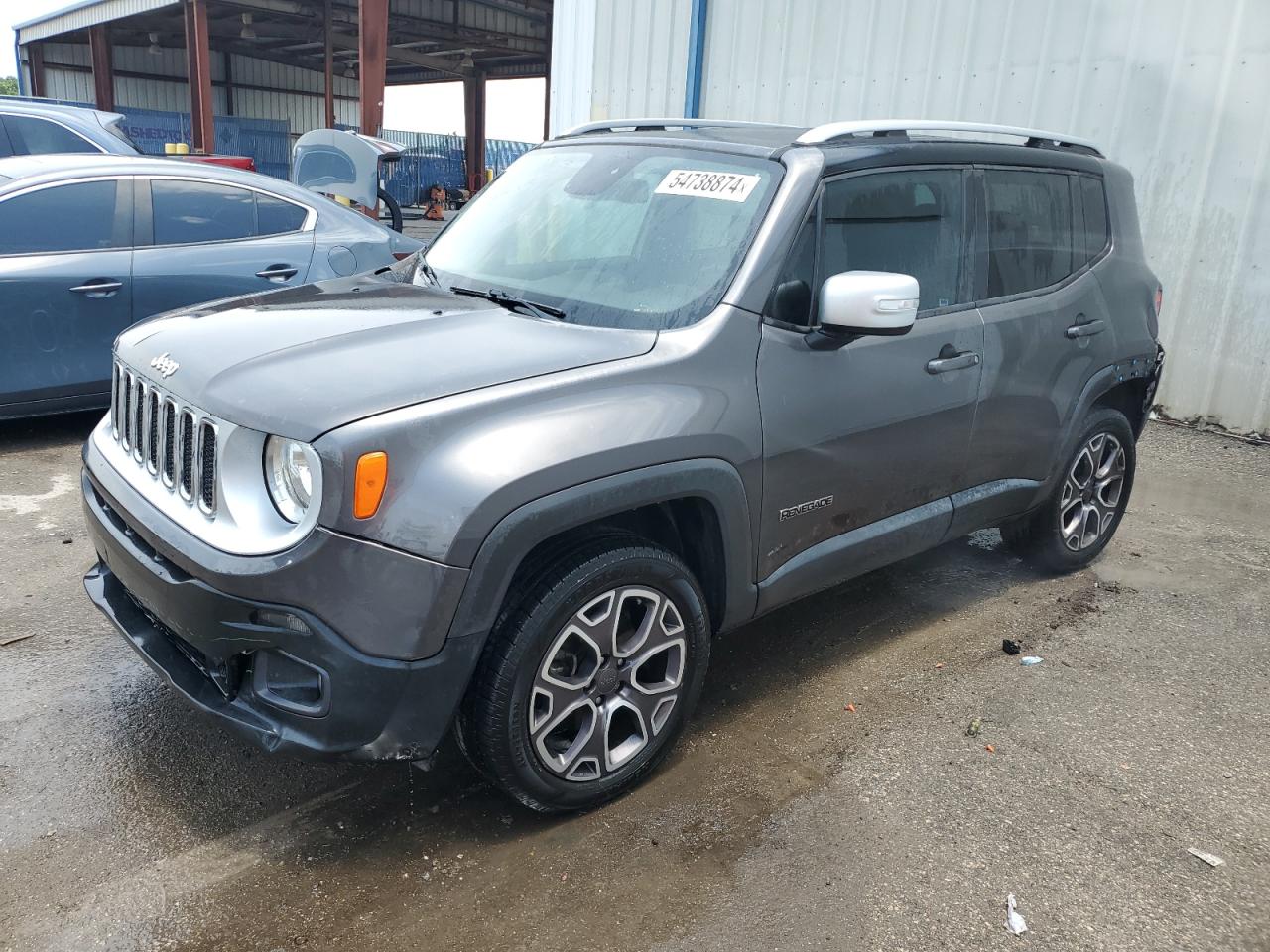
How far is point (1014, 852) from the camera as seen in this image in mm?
2760

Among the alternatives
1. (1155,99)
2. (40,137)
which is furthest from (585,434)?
(40,137)

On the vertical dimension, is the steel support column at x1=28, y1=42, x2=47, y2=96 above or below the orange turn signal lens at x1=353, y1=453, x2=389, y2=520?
above

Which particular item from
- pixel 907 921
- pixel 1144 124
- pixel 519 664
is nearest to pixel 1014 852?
pixel 907 921

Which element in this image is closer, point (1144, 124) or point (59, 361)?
point (59, 361)

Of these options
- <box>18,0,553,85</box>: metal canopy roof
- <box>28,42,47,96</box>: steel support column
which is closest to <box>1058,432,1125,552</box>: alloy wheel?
<box>18,0,553,85</box>: metal canopy roof

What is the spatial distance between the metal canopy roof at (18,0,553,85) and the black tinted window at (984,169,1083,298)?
22.7 metres

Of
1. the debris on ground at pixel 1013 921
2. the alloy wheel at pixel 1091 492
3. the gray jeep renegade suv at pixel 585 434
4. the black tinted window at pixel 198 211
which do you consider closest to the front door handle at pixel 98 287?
the black tinted window at pixel 198 211

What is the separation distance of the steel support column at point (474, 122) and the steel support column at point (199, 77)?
10263 millimetres

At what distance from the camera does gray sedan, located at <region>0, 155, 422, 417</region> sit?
17.5 ft

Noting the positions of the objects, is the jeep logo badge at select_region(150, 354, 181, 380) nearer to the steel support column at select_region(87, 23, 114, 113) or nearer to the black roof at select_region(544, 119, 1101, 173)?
the black roof at select_region(544, 119, 1101, 173)

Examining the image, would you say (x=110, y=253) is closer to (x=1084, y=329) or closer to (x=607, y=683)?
(x=607, y=683)

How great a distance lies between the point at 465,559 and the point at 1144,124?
676 cm

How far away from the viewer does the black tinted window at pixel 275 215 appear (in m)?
6.10

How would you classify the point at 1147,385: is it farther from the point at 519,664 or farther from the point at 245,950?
the point at 245,950
